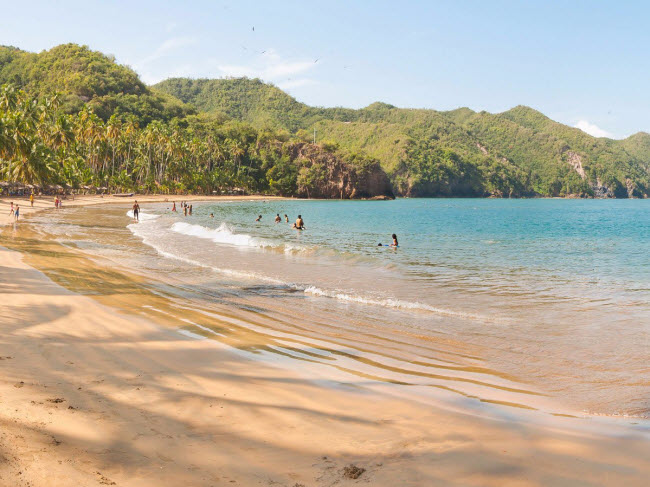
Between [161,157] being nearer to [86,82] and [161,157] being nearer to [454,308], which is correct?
[86,82]

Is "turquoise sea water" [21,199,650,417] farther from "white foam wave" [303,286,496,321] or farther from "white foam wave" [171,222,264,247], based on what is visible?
"white foam wave" [171,222,264,247]

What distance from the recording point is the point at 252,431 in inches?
189

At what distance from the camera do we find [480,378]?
24.4ft

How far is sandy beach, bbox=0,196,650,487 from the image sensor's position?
13.0ft

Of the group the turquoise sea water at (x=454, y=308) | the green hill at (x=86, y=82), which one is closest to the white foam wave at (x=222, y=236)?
the turquoise sea water at (x=454, y=308)

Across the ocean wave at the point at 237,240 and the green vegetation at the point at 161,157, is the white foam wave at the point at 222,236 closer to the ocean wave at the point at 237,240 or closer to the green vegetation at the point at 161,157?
the ocean wave at the point at 237,240

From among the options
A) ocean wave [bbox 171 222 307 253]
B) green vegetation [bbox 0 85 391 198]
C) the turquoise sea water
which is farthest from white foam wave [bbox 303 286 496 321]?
green vegetation [bbox 0 85 391 198]

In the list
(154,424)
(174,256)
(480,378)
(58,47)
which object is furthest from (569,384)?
(58,47)

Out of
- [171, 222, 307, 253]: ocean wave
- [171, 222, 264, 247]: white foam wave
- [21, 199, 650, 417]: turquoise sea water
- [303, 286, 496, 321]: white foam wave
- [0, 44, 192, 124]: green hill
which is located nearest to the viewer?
[21, 199, 650, 417]: turquoise sea water

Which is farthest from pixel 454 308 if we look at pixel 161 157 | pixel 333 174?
pixel 333 174

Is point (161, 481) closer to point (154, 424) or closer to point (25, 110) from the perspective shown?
point (154, 424)

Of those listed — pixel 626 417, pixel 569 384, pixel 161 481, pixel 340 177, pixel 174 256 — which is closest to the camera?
pixel 161 481

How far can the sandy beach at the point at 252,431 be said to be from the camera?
3965 mm

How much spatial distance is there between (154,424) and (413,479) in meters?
2.52
